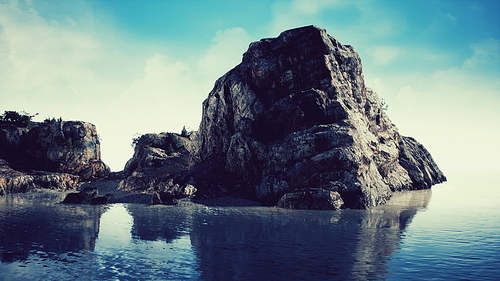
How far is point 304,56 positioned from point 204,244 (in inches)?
2008

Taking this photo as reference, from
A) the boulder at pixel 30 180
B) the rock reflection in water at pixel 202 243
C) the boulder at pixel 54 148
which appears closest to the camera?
the rock reflection in water at pixel 202 243

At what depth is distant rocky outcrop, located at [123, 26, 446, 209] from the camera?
170 feet

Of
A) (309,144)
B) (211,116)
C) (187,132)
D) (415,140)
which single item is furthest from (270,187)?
(415,140)

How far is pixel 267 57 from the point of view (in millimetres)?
70750

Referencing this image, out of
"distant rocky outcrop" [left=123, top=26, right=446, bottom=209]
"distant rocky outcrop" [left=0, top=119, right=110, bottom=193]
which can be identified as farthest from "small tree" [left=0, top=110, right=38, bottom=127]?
"distant rocky outcrop" [left=123, top=26, right=446, bottom=209]

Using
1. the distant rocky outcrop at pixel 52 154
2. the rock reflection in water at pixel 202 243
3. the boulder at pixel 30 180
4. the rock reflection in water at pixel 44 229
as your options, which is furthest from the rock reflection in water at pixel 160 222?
the distant rocky outcrop at pixel 52 154

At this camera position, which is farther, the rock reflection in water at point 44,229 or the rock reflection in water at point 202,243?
the rock reflection in water at point 44,229

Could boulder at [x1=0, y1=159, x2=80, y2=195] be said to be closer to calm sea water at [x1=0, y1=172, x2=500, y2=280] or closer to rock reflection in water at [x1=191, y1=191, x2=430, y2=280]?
calm sea water at [x1=0, y1=172, x2=500, y2=280]

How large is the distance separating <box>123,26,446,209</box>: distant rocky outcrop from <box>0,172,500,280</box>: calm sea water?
8.61 m

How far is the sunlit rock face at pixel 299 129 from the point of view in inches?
2073

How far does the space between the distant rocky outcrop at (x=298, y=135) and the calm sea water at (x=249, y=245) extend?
28.3ft

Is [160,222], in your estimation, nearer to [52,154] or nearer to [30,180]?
[30,180]

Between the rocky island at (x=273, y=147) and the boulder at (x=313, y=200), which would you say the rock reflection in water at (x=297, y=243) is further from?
the rocky island at (x=273, y=147)

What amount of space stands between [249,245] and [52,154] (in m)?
75.8
